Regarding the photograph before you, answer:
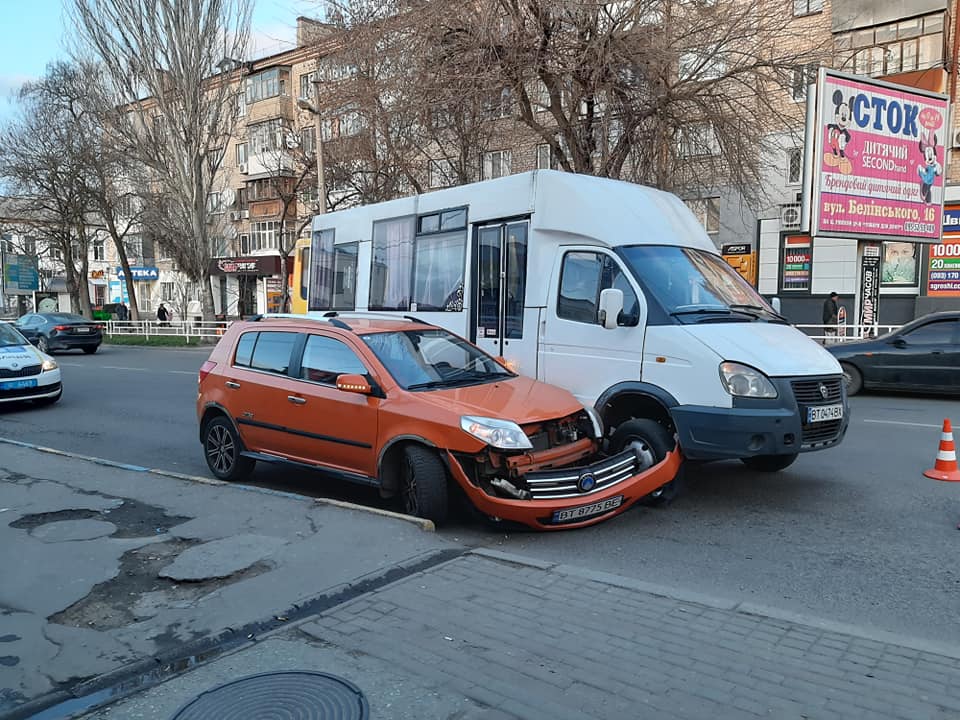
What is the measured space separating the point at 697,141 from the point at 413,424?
45.7ft

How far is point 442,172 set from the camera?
23.2 metres

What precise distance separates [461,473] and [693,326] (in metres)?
2.45

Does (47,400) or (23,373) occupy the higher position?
(23,373)

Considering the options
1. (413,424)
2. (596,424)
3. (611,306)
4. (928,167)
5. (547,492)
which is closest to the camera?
(547,492)

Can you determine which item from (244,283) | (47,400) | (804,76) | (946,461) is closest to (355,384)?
(946,461)

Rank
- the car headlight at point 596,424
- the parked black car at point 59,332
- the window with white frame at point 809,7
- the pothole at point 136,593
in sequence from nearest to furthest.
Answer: the pothole at point 136,593
the car headlight at point 596,424
the window with white frame at point 809,7
the parked black car at point 59,332

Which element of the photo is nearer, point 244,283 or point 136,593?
point 136,593

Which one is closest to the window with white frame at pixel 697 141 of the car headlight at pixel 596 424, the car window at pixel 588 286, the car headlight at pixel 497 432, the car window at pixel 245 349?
the car window at pixel 588 286

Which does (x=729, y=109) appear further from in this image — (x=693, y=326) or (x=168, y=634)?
(x=168, y=634)

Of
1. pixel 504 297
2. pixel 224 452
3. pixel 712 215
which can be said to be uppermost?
pixel 712 215

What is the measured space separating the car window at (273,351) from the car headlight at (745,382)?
149 inches

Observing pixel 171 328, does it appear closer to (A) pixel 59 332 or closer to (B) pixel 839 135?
(A) pixel 59 332

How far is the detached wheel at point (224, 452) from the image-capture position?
741 cm

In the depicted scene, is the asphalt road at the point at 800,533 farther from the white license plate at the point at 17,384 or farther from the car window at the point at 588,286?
the white license plate at the point at 17,384
